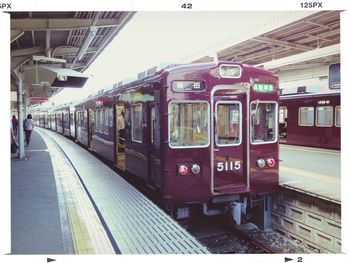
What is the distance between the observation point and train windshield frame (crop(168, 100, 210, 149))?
4.48 meters

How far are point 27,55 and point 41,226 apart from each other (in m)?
5.93

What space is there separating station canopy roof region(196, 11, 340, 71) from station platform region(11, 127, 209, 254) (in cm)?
511

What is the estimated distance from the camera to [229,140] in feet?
15.7

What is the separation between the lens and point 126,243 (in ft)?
12.2

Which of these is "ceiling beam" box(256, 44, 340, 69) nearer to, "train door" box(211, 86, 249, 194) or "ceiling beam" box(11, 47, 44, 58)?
"train door" box(211, 86, 249, 194)

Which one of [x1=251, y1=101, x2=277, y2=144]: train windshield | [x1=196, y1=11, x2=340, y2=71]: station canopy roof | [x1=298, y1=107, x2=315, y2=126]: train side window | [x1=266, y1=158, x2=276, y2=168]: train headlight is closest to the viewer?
[x1=251, y1=101, x2=277, y2=144]: train windshield

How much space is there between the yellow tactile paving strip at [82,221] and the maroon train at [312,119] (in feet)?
25.7

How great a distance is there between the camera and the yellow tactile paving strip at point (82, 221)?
11.5ft

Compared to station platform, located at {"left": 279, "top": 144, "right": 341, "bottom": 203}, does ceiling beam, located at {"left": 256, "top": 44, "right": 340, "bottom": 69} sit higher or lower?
higher

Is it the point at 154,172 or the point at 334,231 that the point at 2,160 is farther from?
the point at 334,231

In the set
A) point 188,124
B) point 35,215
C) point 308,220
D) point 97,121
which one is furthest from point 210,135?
point 97,121

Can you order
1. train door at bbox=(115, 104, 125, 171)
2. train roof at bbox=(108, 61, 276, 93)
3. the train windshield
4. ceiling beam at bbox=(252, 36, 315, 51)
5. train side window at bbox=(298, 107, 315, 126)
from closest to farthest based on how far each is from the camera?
train roof at bbox=(108, 61, 276, 93) < the train windshield < train door at bbox=(115, 104, 125, 171) < ceiling beam at bbox=(252, 36, 315, 51) < train side window at bbox=(298, 107, 315, 126)

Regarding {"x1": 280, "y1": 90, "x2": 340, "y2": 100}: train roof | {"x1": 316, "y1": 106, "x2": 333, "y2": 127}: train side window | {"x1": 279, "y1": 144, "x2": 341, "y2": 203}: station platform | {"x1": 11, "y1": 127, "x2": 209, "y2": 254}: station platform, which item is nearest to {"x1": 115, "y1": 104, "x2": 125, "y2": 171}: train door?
{"x1": 11, "y1": 127, "x2": 209, "y2": 254}: station platform
